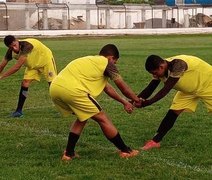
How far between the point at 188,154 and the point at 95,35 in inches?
2190

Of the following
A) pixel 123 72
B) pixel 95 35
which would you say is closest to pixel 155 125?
pixel 123 72

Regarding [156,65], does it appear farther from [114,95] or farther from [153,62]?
[114,95]

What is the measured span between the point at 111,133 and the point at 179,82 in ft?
4.47

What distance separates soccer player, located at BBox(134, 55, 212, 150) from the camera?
8.40 m

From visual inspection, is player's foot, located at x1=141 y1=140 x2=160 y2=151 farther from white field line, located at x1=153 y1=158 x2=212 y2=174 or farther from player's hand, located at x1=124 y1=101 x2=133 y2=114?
player's hand, located at x1=124 y1=101 x2=133 y2=114

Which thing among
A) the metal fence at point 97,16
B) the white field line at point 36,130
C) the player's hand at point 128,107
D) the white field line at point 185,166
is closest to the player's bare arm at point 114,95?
the player's hand at point 128,107

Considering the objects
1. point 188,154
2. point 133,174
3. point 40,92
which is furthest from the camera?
point 40,92

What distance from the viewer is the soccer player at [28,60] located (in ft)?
40.0

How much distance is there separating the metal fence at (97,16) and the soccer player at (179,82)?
64.8 metres

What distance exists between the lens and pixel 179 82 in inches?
345

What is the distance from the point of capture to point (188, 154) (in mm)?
8641

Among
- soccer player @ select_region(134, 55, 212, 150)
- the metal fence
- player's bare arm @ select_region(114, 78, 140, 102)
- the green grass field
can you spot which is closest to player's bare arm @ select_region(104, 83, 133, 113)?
player's bare arm @ select_region(114, 78, 140, 102)

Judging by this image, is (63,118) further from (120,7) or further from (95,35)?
(120,7)

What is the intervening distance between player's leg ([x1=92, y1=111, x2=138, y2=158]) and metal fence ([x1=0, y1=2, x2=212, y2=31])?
65497 millimetres
